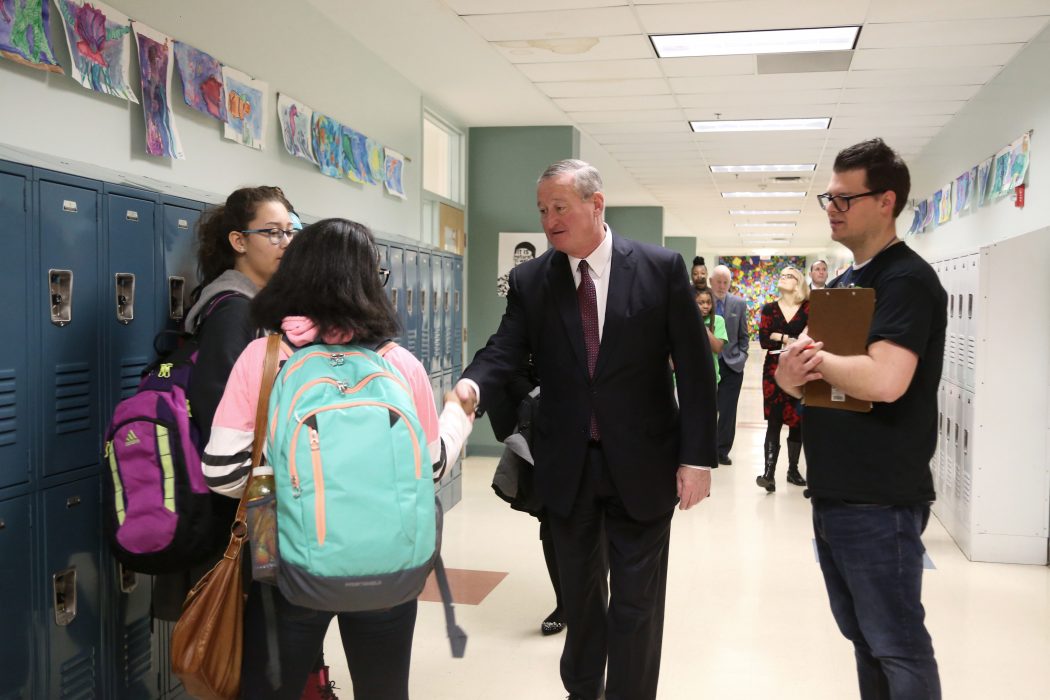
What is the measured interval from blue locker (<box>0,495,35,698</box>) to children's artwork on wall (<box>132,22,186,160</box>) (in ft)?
5.95

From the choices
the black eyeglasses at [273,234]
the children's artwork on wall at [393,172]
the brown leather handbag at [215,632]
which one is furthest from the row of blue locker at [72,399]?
the children's artwork on wall at [393,172]

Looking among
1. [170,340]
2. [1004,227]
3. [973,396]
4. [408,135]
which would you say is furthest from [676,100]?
[170,340]

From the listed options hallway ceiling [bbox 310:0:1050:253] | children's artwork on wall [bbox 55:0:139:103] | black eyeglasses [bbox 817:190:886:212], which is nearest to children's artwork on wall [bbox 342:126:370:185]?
hallway ceiling [bbox 310:0:1050:253]

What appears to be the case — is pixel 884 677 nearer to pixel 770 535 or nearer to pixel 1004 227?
pixel 770 535

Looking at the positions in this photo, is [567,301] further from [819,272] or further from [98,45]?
[819,272]

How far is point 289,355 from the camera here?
1.77 meters

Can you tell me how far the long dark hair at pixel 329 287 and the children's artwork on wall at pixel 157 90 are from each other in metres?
2.11

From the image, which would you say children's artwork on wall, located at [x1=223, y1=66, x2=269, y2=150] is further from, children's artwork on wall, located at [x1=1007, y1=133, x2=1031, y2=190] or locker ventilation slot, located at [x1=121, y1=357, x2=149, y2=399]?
children's artwork on wall, located at [x1=1007, y1=133, x2=1031, y2=190]

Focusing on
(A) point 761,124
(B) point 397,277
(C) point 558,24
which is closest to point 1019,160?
(A) point 761,124

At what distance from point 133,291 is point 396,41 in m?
3.59

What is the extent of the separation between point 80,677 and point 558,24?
13.1 ft

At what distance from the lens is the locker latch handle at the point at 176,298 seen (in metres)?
2.75

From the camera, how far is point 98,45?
10.6 ft

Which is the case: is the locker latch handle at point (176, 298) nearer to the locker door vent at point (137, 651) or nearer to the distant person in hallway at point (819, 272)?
the locker door vent at point (137, 651)
